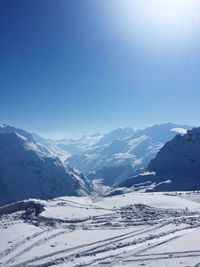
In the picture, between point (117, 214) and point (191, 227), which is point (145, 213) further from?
point (191, 227)

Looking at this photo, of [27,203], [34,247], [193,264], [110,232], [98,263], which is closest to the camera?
[193,264]

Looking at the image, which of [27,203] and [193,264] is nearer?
[193,264]

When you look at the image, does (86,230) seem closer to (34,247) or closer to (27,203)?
(34,247)

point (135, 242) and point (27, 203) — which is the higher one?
point (27, 203)

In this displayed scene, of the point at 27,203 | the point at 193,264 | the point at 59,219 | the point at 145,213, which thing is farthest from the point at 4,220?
the point at 193,264

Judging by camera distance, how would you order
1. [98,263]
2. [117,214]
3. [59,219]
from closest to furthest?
[98,263]
[59,219]
[117,214]

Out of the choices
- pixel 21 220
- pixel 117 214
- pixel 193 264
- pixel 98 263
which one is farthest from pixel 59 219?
pixel 193 264
